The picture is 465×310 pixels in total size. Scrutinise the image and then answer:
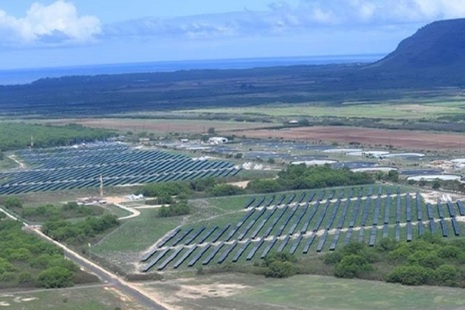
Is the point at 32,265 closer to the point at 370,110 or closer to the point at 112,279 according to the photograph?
the point at 112,279

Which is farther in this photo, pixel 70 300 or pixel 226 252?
pixel 226 252

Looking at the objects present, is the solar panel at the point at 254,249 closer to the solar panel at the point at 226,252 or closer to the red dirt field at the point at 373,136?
the solar panel at the point at 226,252

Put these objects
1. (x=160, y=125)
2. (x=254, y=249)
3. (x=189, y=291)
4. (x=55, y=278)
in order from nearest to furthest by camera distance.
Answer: (x=189, y=291) → (x=55, y=278) → (x=254, y=249) → (x=160, y=125)

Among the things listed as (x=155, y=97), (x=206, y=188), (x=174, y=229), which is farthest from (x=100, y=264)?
(x=155, y=97)

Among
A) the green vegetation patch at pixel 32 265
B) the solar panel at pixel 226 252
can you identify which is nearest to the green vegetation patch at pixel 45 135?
the green vegetation patch at pixel 32 265

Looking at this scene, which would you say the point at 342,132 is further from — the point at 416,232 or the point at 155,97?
the point at 155,97

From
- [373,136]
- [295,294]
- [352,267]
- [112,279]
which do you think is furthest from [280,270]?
[373,136]

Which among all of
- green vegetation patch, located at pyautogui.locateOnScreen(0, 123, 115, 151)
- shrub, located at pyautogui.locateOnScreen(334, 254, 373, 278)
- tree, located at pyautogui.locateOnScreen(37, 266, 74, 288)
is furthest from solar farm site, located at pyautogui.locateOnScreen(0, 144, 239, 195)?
shrub, located at pyautogui.locateOnScreen(334, 254, 373, 278)

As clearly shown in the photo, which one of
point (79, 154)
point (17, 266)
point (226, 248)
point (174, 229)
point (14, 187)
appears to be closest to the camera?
point (17, 266)

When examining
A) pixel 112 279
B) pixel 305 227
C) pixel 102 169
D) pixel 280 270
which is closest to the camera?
pixel 280 270
